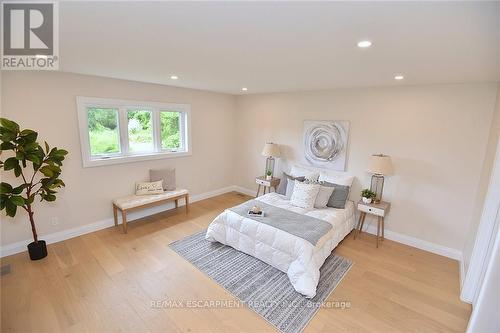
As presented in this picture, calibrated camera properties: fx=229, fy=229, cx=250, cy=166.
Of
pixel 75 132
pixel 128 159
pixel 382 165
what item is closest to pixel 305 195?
pixel 382 165

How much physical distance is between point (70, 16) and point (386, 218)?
4.29 metres

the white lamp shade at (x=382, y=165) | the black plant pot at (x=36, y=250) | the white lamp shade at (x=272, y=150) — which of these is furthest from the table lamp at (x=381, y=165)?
the black plant pot at (x=36, y=250)

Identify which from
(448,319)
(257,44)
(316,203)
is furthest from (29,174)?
(448,319)

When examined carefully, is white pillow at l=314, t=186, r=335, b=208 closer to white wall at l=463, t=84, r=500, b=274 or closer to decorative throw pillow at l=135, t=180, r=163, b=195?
white wall at l=463, t=84, r=500, b=274

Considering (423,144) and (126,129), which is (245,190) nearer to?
(126,129)

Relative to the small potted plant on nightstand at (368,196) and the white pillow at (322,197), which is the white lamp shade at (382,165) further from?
the white pillow at (322,197)

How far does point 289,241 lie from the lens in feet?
8.63

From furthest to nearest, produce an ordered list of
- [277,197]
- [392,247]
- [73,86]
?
[277,197] → [392,247] → [73,86]

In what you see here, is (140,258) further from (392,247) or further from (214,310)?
(392,247)

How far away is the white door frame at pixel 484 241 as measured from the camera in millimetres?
2150

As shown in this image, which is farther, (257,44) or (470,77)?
(470,77)

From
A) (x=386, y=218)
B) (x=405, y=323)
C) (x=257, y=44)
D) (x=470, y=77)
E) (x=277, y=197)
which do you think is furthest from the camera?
(x=277, y=197)

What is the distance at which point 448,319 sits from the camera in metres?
2.15

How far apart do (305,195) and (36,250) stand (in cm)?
359
